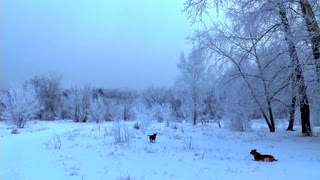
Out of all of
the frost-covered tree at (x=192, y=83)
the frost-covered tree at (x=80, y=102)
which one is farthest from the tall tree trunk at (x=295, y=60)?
the frost-covered tree at (x=80, y=102)

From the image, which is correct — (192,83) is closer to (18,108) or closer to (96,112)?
(18,108)

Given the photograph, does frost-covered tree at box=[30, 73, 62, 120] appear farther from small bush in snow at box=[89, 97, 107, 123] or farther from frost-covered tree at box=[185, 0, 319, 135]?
frost-covered tree at box=[185, 0, 319, 135]

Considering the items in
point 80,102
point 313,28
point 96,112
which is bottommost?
point 96,112

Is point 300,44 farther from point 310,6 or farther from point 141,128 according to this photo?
point 141,128

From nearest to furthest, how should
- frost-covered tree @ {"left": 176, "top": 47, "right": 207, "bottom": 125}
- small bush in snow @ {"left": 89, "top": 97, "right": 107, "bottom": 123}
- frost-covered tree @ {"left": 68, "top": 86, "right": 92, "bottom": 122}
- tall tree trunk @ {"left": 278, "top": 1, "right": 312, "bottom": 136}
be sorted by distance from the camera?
tall tree trunk @ {"left": 278, "top": 1, "right": 312, "bottom": 136}
frost-covered tree @ {"left": 176, "top": 47, "right": 207, "bottom": 125}
small bush in snow @ {"left": 89, "top": 97, "right": 107, "bottom": 123}
frost-covered tree @ {"left": 68, "top": 86, "right": 92, "bottom": 122}

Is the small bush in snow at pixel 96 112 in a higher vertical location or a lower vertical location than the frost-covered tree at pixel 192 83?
lower

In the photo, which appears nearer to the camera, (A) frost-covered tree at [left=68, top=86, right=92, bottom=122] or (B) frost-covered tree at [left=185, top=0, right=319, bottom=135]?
(B) frost-covered tree at [left=185, top=0, right=319, bottom=135]

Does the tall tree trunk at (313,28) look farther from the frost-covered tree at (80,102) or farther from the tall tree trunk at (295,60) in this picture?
the frost-covered tree at (80,102)

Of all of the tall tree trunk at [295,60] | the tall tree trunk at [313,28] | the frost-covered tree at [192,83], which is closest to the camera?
the tall tree trunk at [313,28]

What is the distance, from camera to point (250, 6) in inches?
583

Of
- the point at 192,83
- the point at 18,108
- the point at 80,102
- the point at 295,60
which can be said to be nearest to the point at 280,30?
the point at 295,60

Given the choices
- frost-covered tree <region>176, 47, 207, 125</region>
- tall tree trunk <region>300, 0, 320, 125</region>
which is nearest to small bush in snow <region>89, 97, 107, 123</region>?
frost-covered tree <region>176, 47, 207, 125</region>

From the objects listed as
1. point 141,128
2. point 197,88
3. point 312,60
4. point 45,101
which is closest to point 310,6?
point 312,60

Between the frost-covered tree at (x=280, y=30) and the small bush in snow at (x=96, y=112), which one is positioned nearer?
the frost-covered tree at (x=280, y=30)
